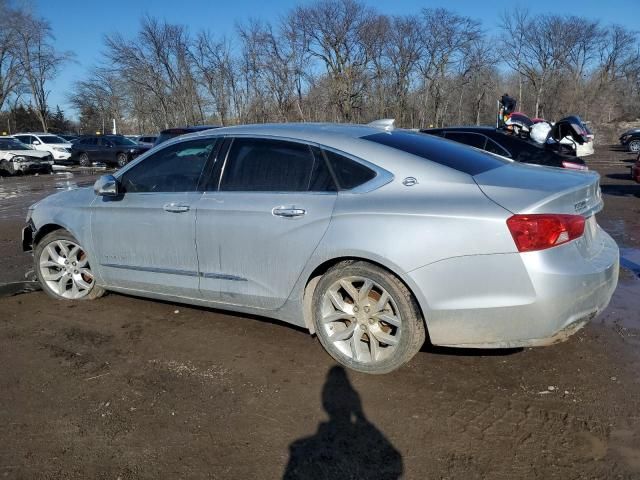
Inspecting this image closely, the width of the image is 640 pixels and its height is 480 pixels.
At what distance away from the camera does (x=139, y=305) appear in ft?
16.3

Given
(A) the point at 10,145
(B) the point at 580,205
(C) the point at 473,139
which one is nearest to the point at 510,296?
(B) the point at 580,205

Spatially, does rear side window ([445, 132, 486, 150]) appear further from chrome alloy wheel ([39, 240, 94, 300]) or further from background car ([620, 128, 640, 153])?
background car ([620, 128, 640, 153])

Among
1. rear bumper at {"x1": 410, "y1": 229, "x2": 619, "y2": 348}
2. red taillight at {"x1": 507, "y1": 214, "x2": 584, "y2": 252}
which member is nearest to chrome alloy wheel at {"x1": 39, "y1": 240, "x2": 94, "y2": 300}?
rear bumper at {"x1": 410, "y1": 229, "x2": 619, "y2": 348}

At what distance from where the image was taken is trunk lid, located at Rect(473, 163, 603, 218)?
308 centimetres

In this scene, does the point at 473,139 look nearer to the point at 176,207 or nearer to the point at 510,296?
the point at 176,207

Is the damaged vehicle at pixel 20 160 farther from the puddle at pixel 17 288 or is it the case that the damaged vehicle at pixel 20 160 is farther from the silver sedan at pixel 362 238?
the silver sedan at pixel 362 238

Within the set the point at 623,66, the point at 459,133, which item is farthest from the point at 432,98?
the point at 459,133

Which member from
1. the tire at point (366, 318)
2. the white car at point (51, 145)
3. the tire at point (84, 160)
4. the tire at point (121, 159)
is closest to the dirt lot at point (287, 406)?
the tire at point (366, 318)

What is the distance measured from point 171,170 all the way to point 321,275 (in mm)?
1603

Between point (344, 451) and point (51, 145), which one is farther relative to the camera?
point (51, 145)

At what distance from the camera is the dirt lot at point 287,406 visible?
2.64 meters

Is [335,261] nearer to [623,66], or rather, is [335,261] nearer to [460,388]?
[460,388]

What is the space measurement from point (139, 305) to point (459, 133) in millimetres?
5677

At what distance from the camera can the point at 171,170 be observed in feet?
14.4
